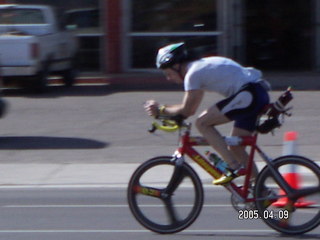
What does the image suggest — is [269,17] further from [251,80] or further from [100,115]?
[251,80]

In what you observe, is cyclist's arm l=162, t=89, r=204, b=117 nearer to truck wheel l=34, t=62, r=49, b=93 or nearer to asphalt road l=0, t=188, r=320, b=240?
asphalt road l=0, t=188, r=320, b=240

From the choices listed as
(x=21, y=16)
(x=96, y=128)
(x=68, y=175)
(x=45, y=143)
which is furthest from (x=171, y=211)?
(x=21, y=16)

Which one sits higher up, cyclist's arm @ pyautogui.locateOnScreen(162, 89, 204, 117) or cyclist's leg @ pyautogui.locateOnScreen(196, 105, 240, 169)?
cyclist's arm @ pyautogui.locateOnScreen(162, 89, 204, 117)

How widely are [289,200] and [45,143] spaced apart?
22.0 feet

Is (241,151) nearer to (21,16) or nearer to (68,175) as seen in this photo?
(68,175)

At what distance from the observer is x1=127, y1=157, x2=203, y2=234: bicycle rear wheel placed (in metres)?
7.46

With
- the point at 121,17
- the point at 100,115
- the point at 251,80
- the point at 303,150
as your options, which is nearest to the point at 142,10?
the point at 121,17

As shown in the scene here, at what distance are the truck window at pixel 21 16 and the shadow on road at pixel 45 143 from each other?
5.54 metres

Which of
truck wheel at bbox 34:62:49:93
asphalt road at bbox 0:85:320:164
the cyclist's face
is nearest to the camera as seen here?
the cyclist's face

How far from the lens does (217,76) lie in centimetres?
741

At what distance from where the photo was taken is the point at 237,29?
21125mm

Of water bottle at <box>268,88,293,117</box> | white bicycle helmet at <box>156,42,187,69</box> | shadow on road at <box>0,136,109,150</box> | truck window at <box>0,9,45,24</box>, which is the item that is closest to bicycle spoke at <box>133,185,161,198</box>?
white bicycle helmet at <box>156,42,187,69</box>

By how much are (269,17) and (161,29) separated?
2709 mm

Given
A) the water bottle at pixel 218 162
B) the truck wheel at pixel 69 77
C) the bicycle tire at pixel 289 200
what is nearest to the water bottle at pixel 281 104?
the bicycle tire at pixel 289 200
